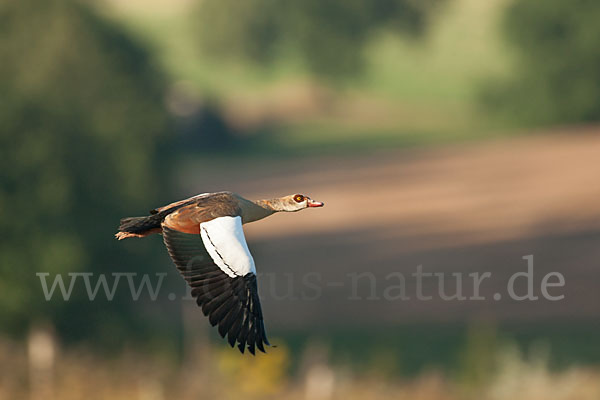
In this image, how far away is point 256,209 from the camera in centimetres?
973

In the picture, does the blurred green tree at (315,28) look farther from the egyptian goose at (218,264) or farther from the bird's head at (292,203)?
the egyptian goose at (218,264)

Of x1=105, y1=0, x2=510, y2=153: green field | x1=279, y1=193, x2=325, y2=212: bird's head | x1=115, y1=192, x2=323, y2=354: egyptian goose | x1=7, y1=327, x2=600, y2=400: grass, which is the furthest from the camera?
x1=105, y1=0, x2=510, y2=153: green field

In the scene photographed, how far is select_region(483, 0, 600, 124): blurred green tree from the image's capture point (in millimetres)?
69250

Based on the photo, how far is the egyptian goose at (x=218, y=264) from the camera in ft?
29.1

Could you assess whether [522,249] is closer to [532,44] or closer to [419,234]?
[419,234]

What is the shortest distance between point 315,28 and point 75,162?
5621cm

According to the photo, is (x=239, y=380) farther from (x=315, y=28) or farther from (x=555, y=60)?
(x=315, y=28)

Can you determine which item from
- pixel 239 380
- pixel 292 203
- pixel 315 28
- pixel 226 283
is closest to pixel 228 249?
pixel 226 283

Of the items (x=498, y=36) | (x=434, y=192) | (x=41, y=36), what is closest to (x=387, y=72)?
(x=498, y=36)

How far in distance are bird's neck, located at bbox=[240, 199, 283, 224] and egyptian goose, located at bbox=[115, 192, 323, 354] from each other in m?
0.13

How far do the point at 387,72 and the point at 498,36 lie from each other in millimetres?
10334

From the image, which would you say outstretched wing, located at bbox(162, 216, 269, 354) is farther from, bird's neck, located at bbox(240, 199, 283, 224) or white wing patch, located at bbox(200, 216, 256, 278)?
bird's neck, located at bbox(240, 199, 283, 224)

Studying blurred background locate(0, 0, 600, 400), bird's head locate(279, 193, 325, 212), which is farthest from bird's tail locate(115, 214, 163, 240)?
blurred background locate(0, 0, 600, 400)

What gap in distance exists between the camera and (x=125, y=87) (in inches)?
1242
